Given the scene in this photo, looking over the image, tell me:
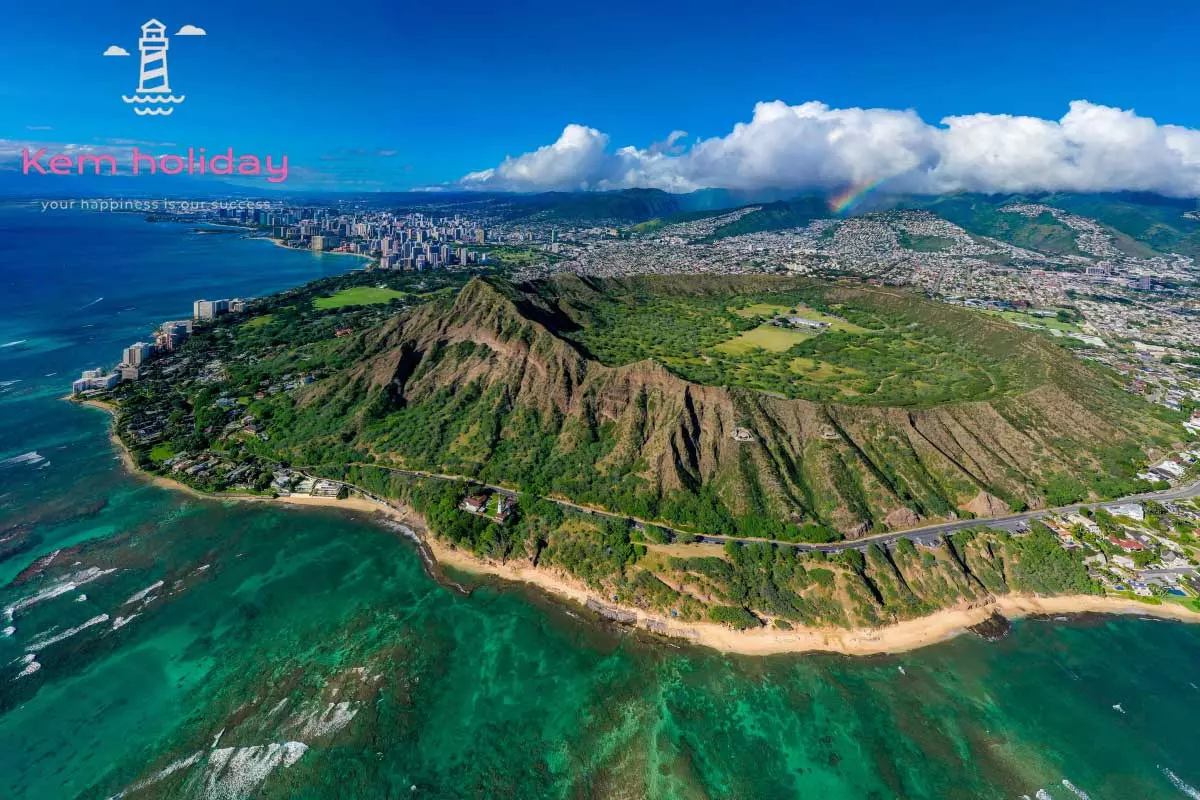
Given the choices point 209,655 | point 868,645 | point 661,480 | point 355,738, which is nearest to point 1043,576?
point 868,645

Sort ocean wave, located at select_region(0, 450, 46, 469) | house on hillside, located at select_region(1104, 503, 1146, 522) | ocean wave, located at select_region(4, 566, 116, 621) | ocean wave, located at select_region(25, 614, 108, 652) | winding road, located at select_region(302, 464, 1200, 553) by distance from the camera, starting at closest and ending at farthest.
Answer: ocean wave, located at select_region(25, 614, 108, 652)
ocean wave, located at select_region(4, 566, 116, 621)
winding road, located at select_region(302, 464, 1200, 553)
house on hillside, located at select_region(1104, 503, 1146, 522)
ocean wave, located at select_region(0, 450, 46, 469)

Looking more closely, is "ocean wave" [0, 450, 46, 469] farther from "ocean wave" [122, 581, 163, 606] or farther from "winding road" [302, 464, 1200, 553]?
"winding road" [302, 464, 1200, 553]

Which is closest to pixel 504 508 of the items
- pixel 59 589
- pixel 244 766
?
pixel 244 766

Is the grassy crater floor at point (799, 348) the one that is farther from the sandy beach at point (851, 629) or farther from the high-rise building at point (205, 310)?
the high-rise building at point (205, 310)

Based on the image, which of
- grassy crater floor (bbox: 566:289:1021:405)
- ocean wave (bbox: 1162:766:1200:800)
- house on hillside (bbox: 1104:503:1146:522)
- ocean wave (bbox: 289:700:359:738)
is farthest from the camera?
grassy crater floor (bbox: 566:289:1021:405)

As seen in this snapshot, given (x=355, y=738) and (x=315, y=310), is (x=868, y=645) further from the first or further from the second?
(x=315, y=310)

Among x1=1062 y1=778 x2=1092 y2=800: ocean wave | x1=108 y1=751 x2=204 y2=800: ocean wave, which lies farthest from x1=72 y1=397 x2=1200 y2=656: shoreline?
x1=108 y1=751 x2=204 y2=800: ocean wave

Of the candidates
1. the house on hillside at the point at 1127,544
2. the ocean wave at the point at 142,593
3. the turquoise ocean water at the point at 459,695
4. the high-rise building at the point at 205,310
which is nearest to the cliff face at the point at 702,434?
the house on hillside at the point at 1127,544

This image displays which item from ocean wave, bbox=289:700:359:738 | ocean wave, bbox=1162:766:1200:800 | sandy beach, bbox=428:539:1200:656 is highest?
sandy beach, bbox=428:539:1200:656
